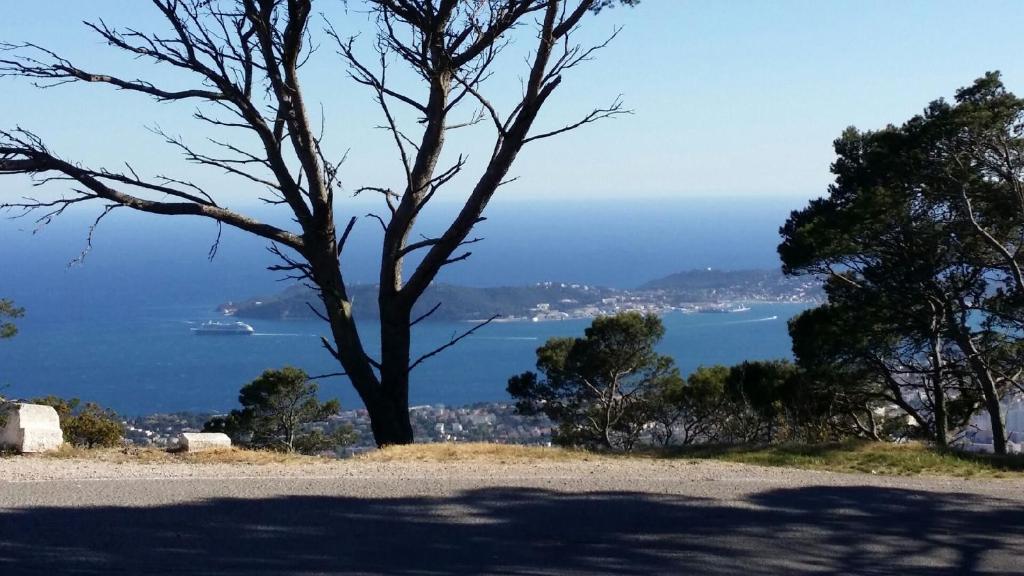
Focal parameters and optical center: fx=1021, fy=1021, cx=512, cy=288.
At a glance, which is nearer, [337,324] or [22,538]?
[22,538]

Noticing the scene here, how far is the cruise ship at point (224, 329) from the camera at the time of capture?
2499 inches

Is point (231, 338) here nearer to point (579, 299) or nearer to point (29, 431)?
point (579, 299)

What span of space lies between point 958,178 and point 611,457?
867 centimetres

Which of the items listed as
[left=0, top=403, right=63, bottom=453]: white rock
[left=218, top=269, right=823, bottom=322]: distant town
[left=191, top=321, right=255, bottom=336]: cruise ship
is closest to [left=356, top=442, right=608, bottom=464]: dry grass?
[left=0, top=403, right=63, bottom=453]: white rock

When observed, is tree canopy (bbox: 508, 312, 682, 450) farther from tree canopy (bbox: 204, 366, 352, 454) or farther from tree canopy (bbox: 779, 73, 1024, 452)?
tree canopy (bbox: 779, 73, 1024, 452)

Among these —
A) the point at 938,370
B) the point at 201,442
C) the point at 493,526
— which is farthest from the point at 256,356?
the point at 493,526

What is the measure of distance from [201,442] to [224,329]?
5706 centimetres

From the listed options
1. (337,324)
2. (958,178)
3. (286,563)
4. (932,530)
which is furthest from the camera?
(958,178)

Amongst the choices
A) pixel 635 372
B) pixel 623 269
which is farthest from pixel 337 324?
pixel 623 269

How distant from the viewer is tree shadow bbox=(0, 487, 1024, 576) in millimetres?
5562

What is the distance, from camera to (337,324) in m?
11.3

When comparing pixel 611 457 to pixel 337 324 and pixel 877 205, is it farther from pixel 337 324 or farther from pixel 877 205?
pixel 877 205

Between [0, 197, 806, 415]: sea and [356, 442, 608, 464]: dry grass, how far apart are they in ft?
6.98

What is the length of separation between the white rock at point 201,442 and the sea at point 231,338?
5.73ft
